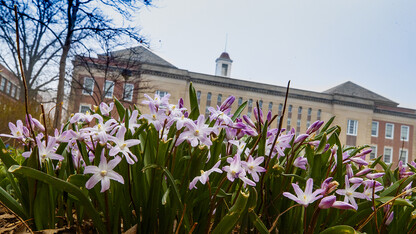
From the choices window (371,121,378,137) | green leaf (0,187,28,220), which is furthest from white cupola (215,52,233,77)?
green leaf (0,187,28,220)

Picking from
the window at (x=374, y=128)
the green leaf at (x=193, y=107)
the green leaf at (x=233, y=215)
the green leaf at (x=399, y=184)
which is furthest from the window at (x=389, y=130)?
the green leaf at (x=233, y=215)

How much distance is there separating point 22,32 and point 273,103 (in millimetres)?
20631

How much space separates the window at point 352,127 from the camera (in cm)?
2894

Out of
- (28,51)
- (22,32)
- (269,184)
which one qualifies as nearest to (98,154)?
(269,184)

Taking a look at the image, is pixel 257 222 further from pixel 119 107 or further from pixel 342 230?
pixel 119 107

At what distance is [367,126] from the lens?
28938mm

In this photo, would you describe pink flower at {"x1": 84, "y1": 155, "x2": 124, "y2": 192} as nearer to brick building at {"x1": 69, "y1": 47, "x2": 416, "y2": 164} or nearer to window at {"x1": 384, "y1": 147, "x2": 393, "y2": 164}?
brick building at {"x1": 69, "y1": 47, "x2": 416, "y2": 164}

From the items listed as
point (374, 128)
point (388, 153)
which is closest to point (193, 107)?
point (388, 153)

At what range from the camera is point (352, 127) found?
2917cm

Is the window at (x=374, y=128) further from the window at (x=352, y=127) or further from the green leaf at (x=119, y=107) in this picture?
the green leaf at (x=119, y=107)

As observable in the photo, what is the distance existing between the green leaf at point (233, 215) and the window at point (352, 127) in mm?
30689

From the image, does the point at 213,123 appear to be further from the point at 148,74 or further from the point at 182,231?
the point at 148,74

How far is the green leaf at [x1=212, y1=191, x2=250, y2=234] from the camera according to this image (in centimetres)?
57

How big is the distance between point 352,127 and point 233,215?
102 ft
